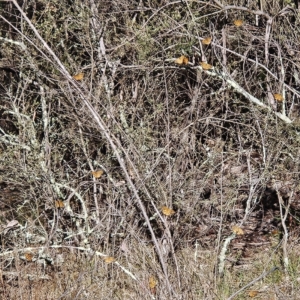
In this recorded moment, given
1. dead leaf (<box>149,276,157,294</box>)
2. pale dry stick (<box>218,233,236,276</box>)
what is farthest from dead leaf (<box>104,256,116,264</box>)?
pale dry stick (<box>218,233,236,276</box>)

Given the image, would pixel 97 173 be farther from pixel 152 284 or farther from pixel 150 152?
Result: pixel 152 284

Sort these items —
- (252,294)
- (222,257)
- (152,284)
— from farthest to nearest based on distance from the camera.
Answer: (222,257)
(252,294)
(152,284)

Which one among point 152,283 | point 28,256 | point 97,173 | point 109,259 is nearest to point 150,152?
point 97,173

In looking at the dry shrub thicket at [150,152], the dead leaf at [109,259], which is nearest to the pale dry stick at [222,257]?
the dry shrub thicket at [150,152]

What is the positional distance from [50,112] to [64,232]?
919 millimetres

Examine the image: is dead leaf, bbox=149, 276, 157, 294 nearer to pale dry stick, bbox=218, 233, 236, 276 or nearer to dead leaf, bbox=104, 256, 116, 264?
dead leaf, bbox=104, 256, 116, 264

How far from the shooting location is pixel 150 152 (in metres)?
4.21

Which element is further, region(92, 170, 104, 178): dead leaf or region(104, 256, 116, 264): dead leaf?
region(92, 170, 104, 178): dead leaf

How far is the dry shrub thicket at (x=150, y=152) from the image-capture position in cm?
408

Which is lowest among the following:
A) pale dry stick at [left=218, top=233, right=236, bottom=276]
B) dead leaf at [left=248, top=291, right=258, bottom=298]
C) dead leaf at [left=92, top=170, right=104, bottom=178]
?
dead leaf at [left=248, top=291, right=258, bottom=298]

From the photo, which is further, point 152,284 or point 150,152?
point 150,152

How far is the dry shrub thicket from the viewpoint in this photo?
4.08 meters

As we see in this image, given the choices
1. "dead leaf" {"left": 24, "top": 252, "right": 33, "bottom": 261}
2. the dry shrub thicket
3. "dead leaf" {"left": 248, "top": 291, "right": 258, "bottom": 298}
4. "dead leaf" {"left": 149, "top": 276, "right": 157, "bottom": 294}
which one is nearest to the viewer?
"dead leaf" {"left": 149, "top": 276, "right": 157, "bottom": 294}

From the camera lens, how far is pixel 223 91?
477 cm
